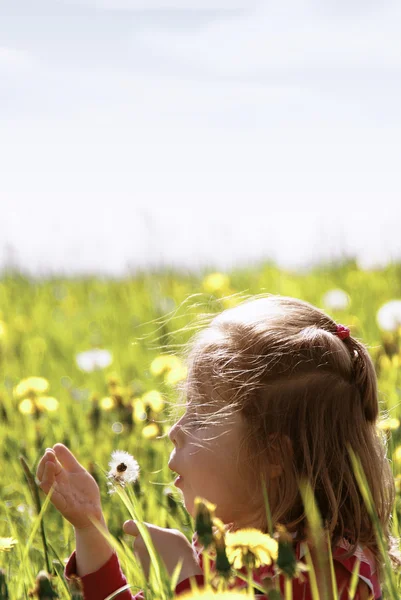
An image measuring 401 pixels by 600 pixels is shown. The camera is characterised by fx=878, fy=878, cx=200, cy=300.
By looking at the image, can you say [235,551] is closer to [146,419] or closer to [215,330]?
[215,330]

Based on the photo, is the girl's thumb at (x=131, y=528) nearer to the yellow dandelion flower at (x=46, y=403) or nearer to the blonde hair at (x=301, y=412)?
the blonde hair at (x=301, y=412)

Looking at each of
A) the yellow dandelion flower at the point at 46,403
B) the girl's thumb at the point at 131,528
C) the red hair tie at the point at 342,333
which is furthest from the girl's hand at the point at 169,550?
the yellow dandelion flower at the point at 46,403

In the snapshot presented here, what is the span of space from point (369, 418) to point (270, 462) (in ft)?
0.62

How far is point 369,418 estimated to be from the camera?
56.7 inches

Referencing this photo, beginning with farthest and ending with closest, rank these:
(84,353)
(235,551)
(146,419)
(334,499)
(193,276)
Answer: (193,276)
(84,353)
(146,419)
(334,499)
(235,551)

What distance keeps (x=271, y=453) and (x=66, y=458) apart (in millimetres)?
335

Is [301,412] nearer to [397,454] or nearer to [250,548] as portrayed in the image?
[250,548]

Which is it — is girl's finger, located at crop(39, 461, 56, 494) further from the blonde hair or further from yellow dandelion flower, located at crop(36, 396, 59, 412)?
yellow dandelion flower, located at crop(36, 396, 59, 412)

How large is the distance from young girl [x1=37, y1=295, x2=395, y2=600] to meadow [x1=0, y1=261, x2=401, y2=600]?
0.21 feet

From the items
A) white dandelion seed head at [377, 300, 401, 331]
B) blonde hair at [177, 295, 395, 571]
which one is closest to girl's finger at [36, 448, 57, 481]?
blonde hair at [177, 295, 395, 571]

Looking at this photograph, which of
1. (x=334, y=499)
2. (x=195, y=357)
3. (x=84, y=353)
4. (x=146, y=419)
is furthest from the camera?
(x=84, y=353)

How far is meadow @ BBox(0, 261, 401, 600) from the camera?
176 cm

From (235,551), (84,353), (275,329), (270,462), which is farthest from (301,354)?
(84,353)

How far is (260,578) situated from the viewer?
127cm
